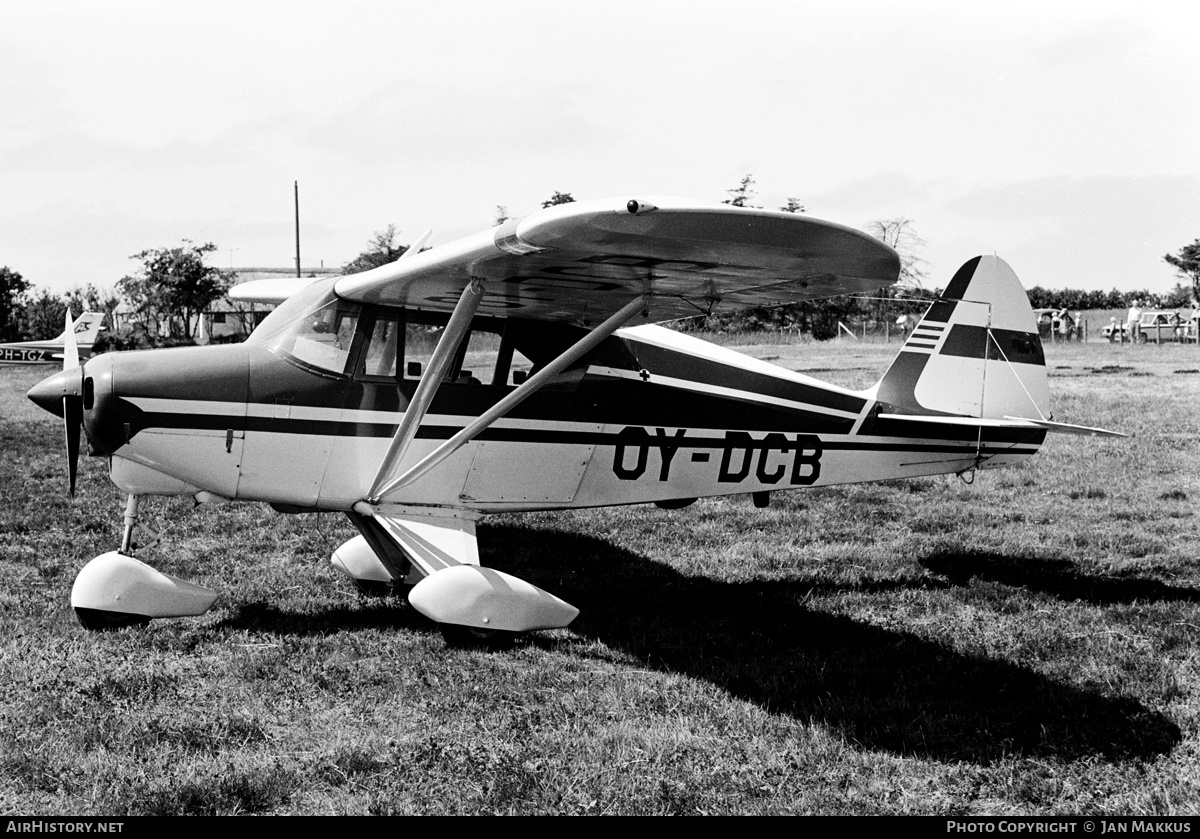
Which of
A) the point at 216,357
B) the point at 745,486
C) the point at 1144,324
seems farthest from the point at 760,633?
the point at 1144,324

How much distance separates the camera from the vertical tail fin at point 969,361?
24.1 ft

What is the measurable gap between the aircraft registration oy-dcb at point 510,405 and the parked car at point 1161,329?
37486 mm

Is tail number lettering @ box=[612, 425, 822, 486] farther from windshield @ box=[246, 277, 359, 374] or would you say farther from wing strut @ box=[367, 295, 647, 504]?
windshield @ box=[246, 277, 359, 374]

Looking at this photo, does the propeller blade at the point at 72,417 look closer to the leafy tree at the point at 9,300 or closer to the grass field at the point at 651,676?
the grass field at the point at 651,676

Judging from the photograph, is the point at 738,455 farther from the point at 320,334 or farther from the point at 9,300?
the point at 9,300

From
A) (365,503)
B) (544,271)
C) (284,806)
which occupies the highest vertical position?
(544,271)

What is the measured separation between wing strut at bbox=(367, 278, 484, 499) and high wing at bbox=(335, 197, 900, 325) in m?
0.14

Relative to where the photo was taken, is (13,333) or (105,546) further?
(13,333)

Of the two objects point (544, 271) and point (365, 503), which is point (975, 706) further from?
point (365, 503)

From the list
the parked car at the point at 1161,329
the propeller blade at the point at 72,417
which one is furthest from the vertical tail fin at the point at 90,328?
the parked car at the point at 1161,329

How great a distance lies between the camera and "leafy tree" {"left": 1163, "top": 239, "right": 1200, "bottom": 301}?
54719 mm

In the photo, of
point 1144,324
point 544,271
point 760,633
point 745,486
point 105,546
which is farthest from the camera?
point 1144,324
